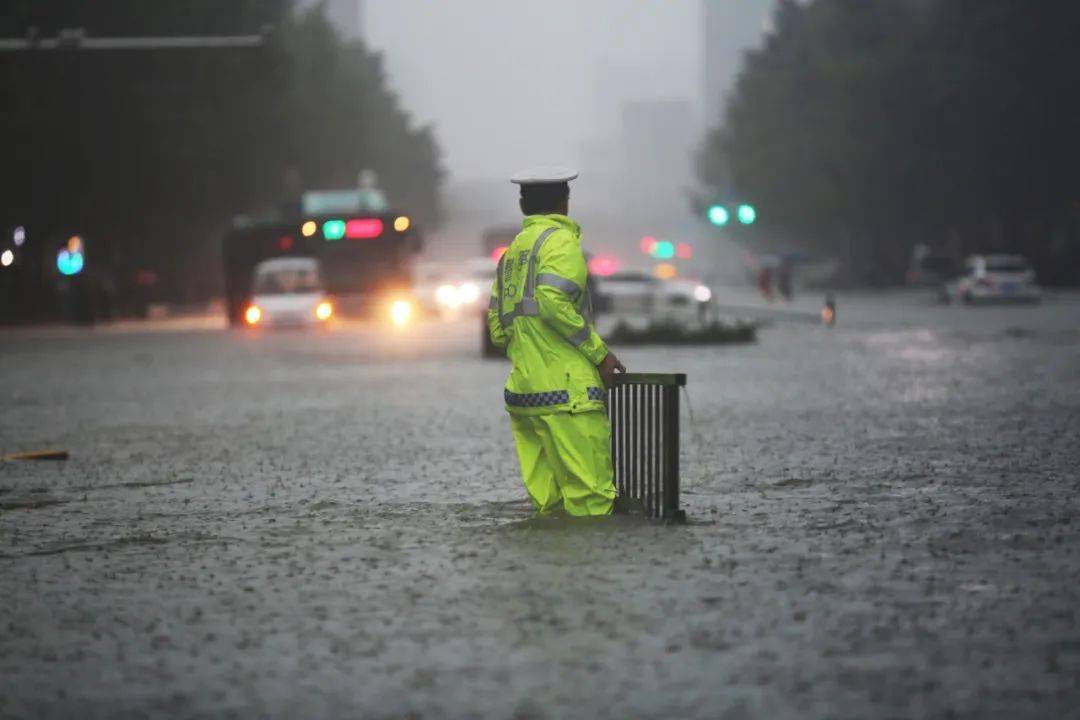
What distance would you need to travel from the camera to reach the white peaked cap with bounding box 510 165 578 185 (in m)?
10.4

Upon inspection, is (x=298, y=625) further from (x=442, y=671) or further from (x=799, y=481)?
(x=799, y=481)

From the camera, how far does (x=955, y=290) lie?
63969 millimetres

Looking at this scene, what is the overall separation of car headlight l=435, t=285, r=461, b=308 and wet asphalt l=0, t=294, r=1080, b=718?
43.5 m

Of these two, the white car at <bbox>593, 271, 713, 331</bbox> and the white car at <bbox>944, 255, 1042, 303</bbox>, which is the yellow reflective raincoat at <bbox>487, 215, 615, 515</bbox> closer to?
the white car at <bbox>944, 255, 1042, 303</bbox>

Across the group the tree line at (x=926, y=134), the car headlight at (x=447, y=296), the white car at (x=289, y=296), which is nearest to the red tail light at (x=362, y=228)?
the white car at (x=289, y=296)

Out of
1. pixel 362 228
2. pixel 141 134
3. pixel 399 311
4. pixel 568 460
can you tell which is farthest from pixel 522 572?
pixel 141 134

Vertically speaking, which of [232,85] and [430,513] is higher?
[232,85]

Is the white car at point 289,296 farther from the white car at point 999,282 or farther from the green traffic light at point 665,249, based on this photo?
the green traffic light at point 665,249

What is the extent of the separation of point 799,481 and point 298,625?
5.44m

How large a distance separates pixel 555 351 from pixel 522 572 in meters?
1.56

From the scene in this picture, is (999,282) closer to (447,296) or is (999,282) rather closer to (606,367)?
(447,296)

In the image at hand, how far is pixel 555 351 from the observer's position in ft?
33.8

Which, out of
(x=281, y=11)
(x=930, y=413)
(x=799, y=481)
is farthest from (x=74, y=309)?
(x=799, y=481)

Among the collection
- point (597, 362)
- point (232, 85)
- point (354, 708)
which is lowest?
point (354, 708)
